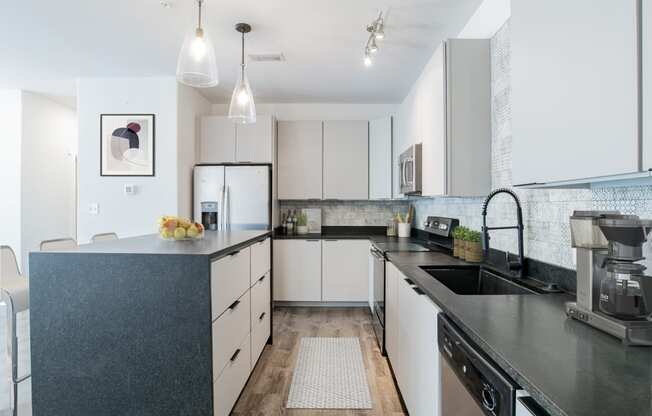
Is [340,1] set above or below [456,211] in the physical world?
above

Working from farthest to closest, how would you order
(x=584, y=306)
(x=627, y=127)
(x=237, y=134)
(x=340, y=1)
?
(x=237, y=134) → (x=340, y=1) → (x=584, y=306) → (x=627, y=127)

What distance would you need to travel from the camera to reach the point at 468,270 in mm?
2064

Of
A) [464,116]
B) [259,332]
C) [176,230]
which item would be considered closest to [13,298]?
[176,230]

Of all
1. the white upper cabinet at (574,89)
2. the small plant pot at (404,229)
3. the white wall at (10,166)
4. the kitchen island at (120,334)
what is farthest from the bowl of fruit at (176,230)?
the white wall at (10,166)

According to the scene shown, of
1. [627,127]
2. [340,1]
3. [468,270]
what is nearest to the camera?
[627,127]

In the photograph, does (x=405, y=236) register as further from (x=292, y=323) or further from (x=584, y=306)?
(x=584, y=306)

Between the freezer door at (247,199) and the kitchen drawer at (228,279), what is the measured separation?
5.07 feet

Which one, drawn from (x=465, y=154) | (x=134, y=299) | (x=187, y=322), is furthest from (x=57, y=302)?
(x=465, y=154)

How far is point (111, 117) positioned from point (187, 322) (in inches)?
117

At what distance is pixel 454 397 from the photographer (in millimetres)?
1155

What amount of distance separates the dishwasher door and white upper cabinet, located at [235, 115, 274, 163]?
3.23 m

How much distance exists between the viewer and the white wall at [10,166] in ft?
13.4

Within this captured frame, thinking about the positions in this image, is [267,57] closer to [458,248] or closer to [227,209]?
[227,209]

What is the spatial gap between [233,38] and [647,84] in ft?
8.81
